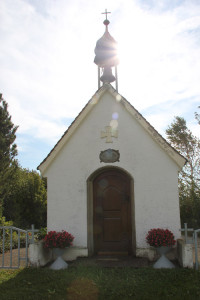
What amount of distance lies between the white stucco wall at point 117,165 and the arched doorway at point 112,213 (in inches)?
13.2

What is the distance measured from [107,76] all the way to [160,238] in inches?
250

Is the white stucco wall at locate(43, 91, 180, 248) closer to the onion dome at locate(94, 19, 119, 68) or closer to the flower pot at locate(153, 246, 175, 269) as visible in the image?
the flower pot at locate(153, 246, 175, 269)

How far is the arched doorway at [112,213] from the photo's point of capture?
7516 mm

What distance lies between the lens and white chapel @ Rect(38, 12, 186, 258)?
716 cm

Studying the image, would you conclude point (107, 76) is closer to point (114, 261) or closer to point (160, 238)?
point (160, 238)

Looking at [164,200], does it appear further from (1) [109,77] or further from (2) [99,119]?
(1) [109,77]

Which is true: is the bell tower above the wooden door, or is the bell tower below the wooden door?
above

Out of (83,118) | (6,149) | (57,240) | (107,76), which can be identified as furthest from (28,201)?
(57,240)

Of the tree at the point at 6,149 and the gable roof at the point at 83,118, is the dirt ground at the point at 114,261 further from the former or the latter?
the tree at the point at 6,149

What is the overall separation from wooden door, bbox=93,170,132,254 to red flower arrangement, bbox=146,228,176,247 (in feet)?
3.80

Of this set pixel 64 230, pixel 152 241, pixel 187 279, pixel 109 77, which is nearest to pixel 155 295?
pixel 187 279

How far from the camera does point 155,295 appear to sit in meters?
4.68

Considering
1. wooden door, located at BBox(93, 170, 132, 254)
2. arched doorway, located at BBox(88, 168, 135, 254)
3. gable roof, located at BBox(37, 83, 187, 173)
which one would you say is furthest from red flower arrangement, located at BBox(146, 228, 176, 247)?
gable roof, located at BBox(37, 83, 187, 173)

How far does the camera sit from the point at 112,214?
7.69 meters
